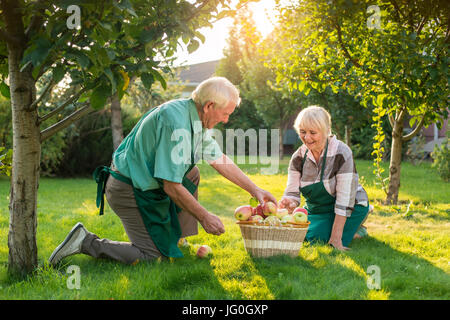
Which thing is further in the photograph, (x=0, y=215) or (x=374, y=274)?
(x=0, y=215)

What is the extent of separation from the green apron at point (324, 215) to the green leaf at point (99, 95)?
7.36 feet

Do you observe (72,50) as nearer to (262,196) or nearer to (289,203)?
(262,196)

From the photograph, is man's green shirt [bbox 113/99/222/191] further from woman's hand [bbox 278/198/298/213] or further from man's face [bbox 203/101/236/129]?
woman's hand [bbox 278/198/298/213]

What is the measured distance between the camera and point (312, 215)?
168 inches

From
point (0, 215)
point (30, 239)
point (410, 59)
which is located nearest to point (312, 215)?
point (410, 59)

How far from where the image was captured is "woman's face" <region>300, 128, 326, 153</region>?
150 inches

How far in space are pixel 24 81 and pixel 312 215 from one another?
282cm

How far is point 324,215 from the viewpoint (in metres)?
4.18

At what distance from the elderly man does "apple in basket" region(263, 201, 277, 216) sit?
9cm

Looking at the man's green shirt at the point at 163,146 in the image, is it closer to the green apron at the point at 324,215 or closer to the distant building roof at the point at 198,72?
the green apron at the point at 324,215

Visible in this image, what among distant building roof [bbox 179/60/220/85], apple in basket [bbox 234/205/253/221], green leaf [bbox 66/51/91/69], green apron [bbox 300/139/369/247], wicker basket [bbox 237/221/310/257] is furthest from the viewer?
distant building roof [bbox 179/60/220/85]

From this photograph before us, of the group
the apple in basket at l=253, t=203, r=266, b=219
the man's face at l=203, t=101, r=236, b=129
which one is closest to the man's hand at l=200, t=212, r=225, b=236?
the man's face at l=203, t=101, r=236, b=129

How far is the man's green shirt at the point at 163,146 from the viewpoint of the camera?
9.70ft
